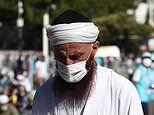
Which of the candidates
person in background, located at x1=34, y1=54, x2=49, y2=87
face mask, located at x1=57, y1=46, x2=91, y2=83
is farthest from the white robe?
person in background, located at x1=34, y1=54, x2=49, y2=87

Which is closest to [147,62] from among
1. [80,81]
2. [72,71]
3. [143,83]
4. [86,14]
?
[143,83]

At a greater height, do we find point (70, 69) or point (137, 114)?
point (70, 69)

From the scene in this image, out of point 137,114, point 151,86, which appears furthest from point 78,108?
point 151,86

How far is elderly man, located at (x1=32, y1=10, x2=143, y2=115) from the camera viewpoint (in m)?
2.74

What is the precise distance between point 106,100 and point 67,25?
38cm

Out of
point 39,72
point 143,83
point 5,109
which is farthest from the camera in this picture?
point 39,72

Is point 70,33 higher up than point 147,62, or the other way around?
point 70,33

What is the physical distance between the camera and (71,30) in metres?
2.75

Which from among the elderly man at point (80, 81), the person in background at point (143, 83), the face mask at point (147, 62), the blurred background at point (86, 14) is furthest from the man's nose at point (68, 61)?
the blurred background at point (86, 14)

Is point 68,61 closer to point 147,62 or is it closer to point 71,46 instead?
point 71,46

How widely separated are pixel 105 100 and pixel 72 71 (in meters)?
0.21

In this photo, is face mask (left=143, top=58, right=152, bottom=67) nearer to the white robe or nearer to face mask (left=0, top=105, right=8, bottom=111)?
face mask (left=0, top=105, right=8, bottom=111)

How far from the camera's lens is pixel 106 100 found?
2.78m

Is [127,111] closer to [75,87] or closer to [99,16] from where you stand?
[75,87]
